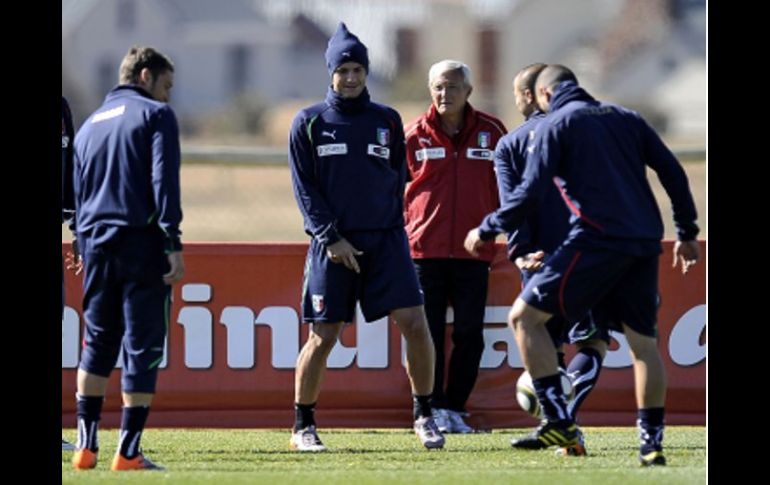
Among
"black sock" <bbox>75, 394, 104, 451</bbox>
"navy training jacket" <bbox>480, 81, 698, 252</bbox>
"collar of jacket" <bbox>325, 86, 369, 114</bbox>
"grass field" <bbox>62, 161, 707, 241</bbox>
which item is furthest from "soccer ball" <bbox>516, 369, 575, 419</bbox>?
"grass field" <bbox>62, 161, 707, 241</bbox>

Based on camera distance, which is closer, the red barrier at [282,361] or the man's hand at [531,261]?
the man's hand at [531,261]

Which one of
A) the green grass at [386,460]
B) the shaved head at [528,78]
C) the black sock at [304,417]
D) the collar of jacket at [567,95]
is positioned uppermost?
the shaved head at [528,78]

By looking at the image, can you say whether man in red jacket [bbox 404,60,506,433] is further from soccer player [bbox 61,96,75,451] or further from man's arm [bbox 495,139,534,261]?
soccer player [bbox 61,96,75,451]

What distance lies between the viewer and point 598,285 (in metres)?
9.28

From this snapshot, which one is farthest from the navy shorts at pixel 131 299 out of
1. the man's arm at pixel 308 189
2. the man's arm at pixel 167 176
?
the man's arm at pixel 308 189

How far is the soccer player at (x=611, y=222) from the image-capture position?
30.3ft

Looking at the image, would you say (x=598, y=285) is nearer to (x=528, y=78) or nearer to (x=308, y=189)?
(x=528, y=78)

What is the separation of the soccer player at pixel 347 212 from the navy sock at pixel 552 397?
3.65 ft

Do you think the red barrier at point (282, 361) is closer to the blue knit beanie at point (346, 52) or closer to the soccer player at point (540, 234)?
the soccer player at point (540, 234)

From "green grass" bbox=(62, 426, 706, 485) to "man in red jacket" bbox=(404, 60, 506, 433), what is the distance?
0.59m

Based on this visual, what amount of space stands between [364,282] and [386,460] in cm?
107

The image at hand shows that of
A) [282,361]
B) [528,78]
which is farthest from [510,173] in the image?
[282,361]

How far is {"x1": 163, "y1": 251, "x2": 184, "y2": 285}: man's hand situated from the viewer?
913 cm
